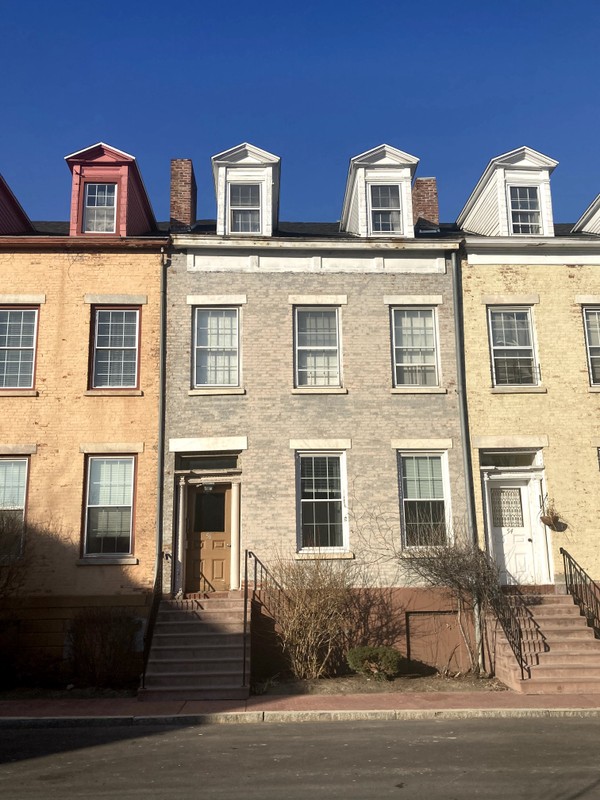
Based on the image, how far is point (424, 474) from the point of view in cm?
1453

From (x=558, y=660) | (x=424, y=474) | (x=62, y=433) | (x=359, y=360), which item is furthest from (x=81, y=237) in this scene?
(x=558, y=660)

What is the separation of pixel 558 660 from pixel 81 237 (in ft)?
39.4

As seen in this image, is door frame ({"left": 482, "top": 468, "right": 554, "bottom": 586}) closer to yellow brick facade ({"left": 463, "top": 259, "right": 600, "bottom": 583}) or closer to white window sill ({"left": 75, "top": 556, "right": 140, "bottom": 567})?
yellow brick facade ({"left": 463, "top": 259, "right": 600, "bottom": 583})

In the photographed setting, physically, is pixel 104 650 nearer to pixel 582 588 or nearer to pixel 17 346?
pixel 17 346

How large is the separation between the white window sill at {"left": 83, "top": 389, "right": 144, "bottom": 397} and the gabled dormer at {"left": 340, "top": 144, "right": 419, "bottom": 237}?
6.02m

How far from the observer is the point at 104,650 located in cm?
1235

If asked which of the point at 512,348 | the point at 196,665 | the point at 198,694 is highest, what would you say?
the point at 512,348

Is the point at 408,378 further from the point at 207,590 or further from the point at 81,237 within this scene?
the point at 81,237

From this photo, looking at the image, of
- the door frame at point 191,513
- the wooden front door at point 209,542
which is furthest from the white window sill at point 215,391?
the wooden front door at point 209,542

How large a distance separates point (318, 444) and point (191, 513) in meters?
2.87

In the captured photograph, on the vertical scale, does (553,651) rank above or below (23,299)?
below

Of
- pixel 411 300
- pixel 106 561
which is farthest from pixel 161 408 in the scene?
pixel 411 300

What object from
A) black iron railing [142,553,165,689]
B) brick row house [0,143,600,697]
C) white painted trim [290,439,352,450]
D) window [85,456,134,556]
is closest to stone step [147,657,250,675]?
black iron railing [142,553,165,689]

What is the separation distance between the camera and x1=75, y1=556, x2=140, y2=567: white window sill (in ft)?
44.5
